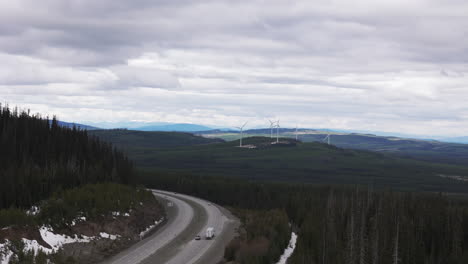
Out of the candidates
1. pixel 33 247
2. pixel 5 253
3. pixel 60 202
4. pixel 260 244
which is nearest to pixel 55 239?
pixel 33 247

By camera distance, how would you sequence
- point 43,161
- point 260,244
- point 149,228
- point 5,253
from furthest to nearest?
1. point 43,161
2. point 149,228
3. point 260,244
4. point 5,253

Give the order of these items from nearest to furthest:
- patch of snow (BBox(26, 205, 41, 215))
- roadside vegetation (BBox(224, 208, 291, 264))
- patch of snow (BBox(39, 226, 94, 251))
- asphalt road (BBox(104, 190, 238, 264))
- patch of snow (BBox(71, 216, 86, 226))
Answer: patch of snow (BBox(39, 226, 94, 251)) < roadside vegetation (BBox(224, 208, 291, 264)) < asphalt road (BBox(104, 190, 238, 264)) < patch of snow (BBox(71, 216, 86, 226)) < patch of snow (BBox(26, 205, 41, 215))

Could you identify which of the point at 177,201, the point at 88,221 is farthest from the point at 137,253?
the point at 177,201

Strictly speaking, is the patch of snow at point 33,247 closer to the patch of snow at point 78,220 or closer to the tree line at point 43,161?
the patch of snow at point 78,220

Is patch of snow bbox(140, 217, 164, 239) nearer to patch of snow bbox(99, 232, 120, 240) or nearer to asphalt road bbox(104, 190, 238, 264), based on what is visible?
asphalt road bbox(104, 190, 238, 264)

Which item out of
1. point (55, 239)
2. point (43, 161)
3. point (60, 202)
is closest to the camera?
point (55, 239)

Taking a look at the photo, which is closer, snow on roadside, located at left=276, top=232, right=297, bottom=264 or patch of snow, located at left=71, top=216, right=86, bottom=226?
snow on roadside, located at left=276, top=232, right=297, bottom=264

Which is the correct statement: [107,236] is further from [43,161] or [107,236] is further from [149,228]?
[43,161]

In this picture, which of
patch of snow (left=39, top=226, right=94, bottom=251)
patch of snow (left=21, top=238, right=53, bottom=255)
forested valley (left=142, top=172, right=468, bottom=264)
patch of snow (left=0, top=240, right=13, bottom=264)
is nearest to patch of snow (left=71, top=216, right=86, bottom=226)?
patch of snow (left=39, top=226, right=94, bottom=251)
